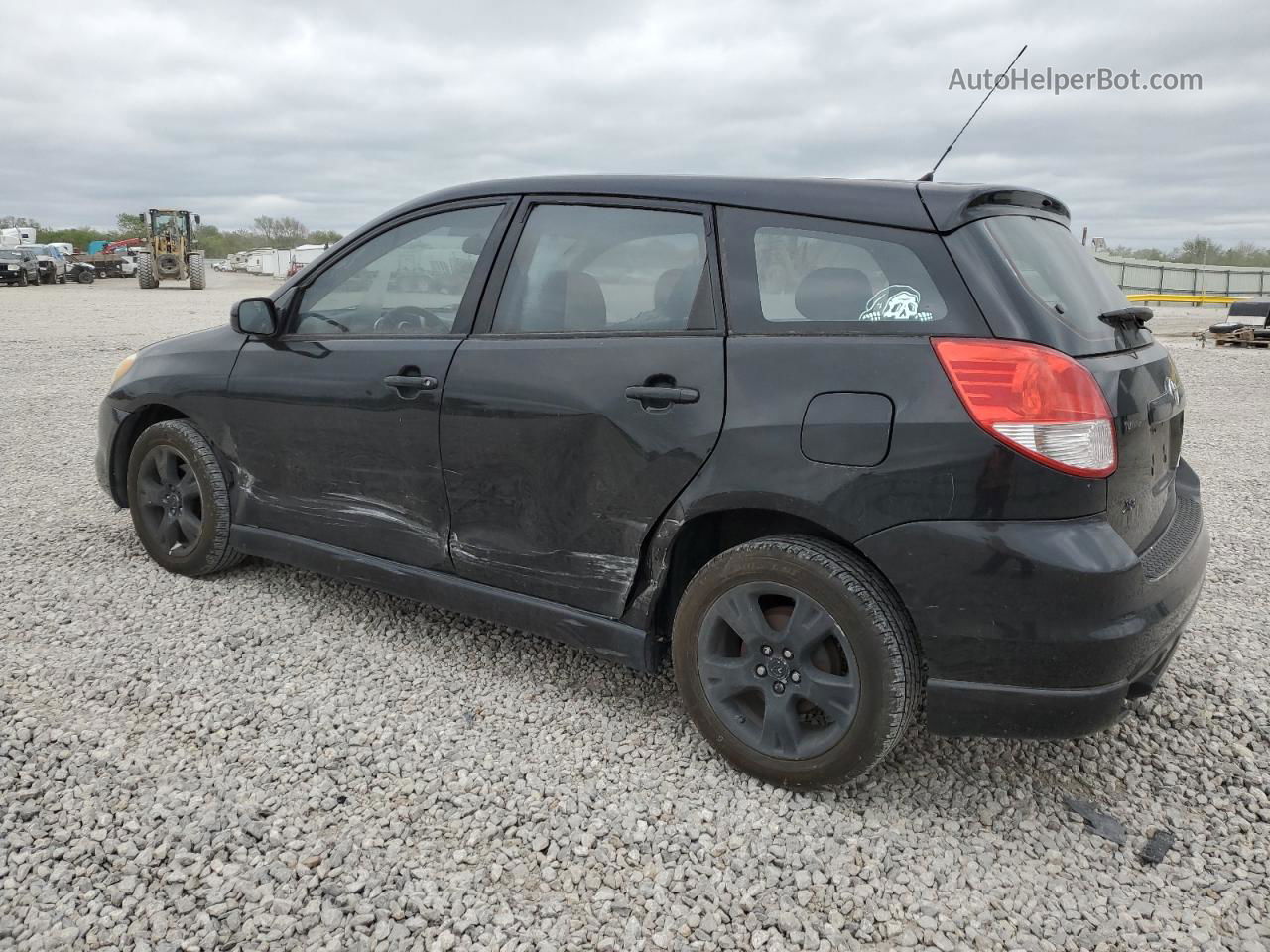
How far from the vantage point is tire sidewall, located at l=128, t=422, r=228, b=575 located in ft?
13.2

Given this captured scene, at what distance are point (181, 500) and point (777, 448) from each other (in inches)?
114

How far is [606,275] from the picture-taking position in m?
3.01

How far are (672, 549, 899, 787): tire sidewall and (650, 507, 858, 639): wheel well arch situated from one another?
117 millimetres

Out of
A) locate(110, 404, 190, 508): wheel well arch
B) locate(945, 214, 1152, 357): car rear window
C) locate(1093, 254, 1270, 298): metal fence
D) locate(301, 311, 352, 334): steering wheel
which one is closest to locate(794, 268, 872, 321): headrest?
locate(945, 214, 1152, 357): car rear window

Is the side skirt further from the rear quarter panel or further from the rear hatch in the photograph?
the rear hatch

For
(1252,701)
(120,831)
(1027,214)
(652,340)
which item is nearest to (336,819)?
(120,831)

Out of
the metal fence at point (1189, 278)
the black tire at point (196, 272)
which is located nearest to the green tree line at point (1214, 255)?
the metal fence at point (1189, 278)

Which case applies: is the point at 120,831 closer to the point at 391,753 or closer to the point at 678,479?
the point at 391,753

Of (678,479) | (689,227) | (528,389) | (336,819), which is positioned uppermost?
(689,227)

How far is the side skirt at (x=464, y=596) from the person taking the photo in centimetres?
292

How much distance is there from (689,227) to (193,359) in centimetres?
241

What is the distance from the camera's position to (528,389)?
2.97 meters

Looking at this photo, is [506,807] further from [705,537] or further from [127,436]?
[127,436]

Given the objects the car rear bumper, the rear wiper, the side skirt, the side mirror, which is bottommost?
the side skirt
